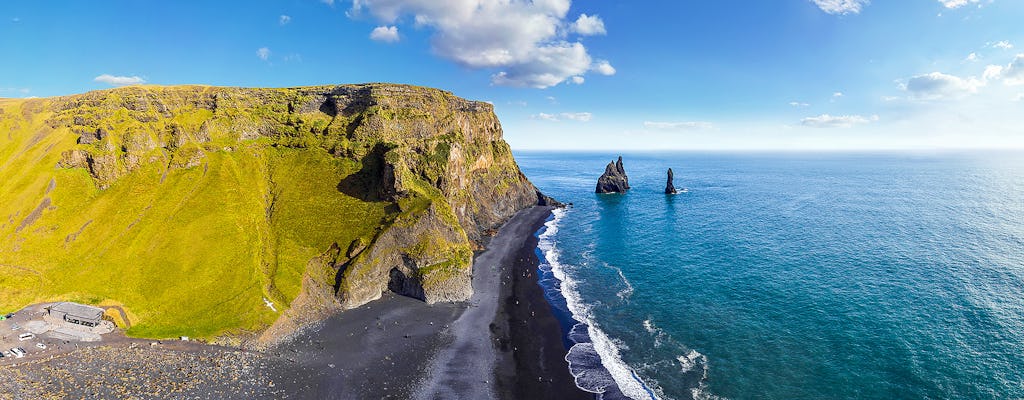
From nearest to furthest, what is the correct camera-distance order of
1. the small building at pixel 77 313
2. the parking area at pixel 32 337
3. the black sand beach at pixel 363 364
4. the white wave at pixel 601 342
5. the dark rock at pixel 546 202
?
the black sand beach at pixel 363 364, the white wave at pixel 601 342, the parking area at pixel 32 337, the small building at pixel 77 313, the dark rock at pixel 546 202

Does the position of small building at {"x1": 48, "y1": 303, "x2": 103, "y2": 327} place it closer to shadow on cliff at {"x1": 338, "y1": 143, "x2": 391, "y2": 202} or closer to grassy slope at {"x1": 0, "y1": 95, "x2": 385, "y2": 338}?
grassy slope at {"x1": 0, "y1": 95, "x2": 385, "y2": 338}

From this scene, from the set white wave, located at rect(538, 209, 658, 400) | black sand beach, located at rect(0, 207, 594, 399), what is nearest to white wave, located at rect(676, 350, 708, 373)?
white wave, located at rect(538, 209, 658, 400)

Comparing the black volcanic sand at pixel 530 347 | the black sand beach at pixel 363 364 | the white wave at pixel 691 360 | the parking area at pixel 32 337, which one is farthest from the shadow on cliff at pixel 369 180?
the white wave at pixel 691 360

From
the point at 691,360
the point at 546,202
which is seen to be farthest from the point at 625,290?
the point at 546,202

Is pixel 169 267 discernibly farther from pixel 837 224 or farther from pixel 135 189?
pixel 837 224

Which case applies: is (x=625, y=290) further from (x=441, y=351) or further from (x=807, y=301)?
(x=441, y=351)

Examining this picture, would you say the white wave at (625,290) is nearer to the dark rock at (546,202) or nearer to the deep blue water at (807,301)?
the deep blue water at (807,301)
